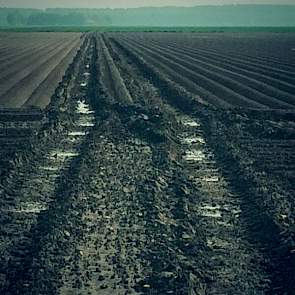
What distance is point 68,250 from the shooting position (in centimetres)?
730

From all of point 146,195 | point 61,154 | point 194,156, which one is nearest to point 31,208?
point 146,195

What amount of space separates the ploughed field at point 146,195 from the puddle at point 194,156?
53mm

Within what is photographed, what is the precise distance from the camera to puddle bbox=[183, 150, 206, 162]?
12.1 meters

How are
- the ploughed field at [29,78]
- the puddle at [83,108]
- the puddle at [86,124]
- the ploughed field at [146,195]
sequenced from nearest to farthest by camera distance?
the ploughed field at [146,195] < the puddle at [86,124] < the puddle at [83,108] < the ploughed field at [29,78]

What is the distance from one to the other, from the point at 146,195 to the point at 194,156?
3152mm

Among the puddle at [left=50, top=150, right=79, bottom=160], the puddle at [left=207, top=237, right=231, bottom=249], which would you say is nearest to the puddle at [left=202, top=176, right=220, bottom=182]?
the puddle at [left=207, top=237, right=231, bottom=249]

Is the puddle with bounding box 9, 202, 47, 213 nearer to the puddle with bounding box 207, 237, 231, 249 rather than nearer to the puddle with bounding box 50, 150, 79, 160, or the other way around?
the puddle with bounding box 50, 150, 79, 160

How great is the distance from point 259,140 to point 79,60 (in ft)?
74.8

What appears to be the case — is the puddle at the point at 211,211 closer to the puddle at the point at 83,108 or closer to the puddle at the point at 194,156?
the puddle at the point at 194,156

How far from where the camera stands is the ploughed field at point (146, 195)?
676cm

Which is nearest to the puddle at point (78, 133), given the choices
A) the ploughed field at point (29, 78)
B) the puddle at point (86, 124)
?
the puddle at point (86, 124)

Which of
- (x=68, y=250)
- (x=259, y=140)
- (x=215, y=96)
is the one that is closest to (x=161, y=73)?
(x=215, y=96)

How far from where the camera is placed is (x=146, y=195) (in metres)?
9.54

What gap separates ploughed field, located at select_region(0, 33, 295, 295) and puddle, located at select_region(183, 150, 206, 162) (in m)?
0.05
